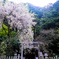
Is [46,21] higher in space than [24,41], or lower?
higher

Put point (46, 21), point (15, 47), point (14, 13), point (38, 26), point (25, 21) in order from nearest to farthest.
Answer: point (14, 13) < point (25, 21) < point (15, 47) < point (46, 21) < point (38, 26)

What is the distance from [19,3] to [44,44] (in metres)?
2.59

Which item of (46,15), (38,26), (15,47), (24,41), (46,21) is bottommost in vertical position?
(15,47)

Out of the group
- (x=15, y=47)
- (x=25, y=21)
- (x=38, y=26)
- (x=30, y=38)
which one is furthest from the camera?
(x=38, y=26)

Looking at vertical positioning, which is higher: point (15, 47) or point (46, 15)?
point (46, 15)

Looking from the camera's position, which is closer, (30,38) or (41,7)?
(30,38)

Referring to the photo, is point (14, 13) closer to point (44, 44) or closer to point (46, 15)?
point (44, 44)

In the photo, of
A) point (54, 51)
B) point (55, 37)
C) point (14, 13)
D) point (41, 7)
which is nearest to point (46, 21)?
point (41, 7)

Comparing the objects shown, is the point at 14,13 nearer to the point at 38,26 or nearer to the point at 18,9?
the point at 18,9

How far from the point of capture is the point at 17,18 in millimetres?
3465

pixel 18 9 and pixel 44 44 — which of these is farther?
pixel 44 44

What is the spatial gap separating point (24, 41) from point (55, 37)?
6.36 ft

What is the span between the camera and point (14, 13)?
339 centimetres

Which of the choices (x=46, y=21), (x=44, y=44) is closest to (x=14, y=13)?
(x=44, y=44)
